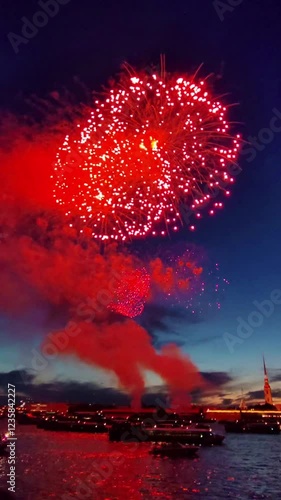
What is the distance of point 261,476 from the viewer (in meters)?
39.9

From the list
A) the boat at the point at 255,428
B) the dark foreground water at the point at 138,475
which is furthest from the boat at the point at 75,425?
the dark foreground water at the point at 138,475

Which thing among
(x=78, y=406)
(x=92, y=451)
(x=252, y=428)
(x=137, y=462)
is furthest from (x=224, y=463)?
(x=78, y=406)

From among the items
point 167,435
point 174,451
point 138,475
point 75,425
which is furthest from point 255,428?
point 138,475

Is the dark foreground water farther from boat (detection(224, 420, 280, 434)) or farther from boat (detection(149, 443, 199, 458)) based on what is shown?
boat (detection(224, 420, 280, 434))

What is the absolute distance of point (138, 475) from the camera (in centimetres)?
3797

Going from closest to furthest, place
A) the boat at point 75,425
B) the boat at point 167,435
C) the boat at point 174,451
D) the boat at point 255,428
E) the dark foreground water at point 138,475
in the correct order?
the dark foreground water at point 138,475, the boat at point 174,451, the boat at point 167,435, the boat at point 75,425, the boat at point 255,428

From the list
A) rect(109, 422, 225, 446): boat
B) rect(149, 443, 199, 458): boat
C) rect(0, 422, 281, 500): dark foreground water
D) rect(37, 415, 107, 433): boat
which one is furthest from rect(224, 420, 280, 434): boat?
rect(149, 443, 199, 458): boat

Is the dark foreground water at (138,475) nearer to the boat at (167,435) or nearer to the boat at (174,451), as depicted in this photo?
the boat at (174,451)

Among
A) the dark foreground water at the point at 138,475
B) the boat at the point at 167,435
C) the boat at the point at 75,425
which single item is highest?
the boat at the point at 75,425

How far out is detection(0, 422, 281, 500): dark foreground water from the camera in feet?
99.7

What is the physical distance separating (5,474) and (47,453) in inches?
732

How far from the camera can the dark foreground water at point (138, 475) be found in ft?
99.7

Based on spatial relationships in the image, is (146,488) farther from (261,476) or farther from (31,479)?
(261,476)

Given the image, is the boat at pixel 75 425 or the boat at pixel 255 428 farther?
the boat at pixel 255 428
